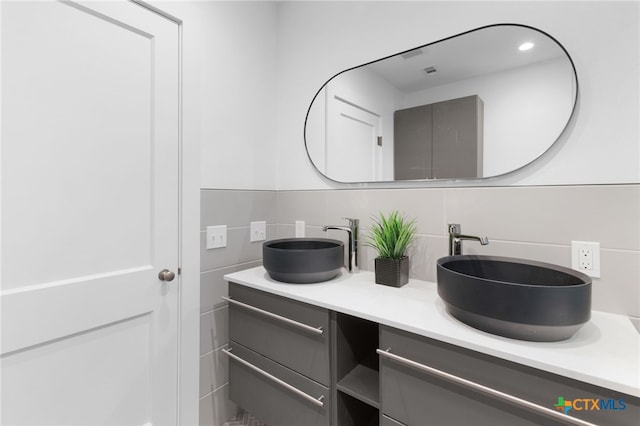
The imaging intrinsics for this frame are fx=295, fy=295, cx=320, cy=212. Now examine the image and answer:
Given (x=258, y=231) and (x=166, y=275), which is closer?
(x=166, y=275)

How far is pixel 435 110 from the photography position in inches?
52.3

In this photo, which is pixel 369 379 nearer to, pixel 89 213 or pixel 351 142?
pixel 351 142

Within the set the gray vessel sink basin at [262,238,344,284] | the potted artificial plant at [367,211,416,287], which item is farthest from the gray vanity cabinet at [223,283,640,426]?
the potted artificial plant at [367,211,416,287]

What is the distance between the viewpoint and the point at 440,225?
1.31 m

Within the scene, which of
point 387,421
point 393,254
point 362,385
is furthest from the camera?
point 393,254

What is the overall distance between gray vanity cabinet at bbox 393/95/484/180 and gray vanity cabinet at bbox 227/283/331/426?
0.79 metres

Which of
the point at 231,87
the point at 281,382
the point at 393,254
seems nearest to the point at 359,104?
the point at 231,87

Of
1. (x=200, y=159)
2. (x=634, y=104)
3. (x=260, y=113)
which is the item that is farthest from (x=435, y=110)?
(x=200, y=159)

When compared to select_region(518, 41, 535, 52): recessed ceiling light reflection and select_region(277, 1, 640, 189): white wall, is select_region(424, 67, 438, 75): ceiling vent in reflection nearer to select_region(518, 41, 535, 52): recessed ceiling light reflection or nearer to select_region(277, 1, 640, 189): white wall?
select_region(277, 1, 640, 189): white wall

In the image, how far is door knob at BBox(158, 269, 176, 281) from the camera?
1.32 meters

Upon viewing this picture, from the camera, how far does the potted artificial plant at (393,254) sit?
1.27 meters

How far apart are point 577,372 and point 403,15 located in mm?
1492

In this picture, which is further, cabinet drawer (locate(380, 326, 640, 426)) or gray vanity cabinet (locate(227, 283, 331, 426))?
gray vanity cabinet (locate(227, 283, 331, 426))

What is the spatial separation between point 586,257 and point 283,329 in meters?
1.13
